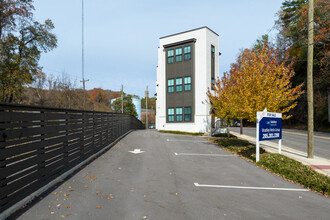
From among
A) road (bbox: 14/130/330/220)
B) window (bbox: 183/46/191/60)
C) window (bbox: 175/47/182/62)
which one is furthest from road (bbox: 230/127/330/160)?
window (bbox: 175/47/182/62)

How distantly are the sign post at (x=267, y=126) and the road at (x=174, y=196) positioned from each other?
2.11m

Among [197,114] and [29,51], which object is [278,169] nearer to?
[197,114]

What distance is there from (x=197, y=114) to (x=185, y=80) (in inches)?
176

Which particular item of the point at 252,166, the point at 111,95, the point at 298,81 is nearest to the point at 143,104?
the point at 111,95

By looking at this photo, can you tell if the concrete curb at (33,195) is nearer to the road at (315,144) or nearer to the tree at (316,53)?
the road at (315,144)

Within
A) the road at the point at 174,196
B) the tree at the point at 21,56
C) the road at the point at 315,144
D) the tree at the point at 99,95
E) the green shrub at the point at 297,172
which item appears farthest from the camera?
the tree at the point at 99,95

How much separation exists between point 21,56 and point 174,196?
30375mm

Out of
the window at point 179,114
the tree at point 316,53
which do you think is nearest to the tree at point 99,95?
the window at point 179,114

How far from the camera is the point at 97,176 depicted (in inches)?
283

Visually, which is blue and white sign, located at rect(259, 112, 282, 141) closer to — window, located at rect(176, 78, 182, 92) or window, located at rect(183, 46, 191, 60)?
window, located at rect(176, 78, 182, 92)

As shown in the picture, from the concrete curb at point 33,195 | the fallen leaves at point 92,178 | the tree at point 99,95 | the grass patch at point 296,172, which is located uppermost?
the tree at point 99,95

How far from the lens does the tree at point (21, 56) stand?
24.0 m

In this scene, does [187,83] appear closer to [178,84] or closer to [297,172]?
[178,84]

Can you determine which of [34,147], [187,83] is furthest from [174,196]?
[187,83]
